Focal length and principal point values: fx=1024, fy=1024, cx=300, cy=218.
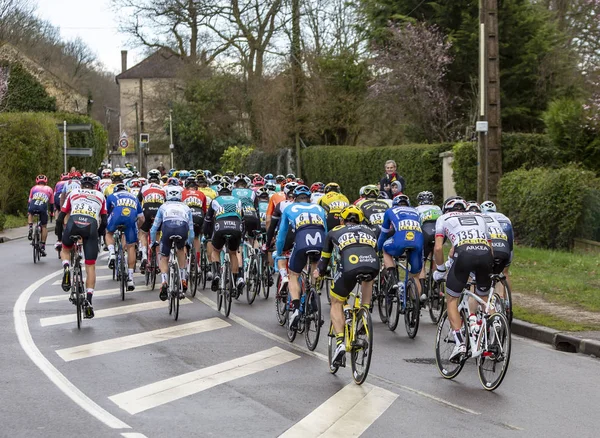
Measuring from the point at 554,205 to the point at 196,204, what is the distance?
840 cm

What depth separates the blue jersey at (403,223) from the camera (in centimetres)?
1359

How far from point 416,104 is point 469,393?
28.4 m

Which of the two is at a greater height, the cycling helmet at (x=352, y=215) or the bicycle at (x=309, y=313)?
the cycling helmet at (x=352, y=215)

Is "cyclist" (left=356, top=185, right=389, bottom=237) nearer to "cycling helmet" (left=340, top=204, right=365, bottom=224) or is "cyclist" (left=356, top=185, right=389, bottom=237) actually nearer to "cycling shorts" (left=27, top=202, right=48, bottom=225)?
"cycling helmet" (left=340, top=204, right=365, bottom=224)

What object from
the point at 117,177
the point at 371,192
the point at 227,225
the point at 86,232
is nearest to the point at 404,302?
the point at 371,192

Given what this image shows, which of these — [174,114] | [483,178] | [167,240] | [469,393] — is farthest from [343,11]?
[469,393]

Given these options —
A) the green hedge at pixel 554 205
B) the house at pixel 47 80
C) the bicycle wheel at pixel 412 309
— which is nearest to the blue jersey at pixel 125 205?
the bicycle wheel at pixel 412 309

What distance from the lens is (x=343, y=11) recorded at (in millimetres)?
47688

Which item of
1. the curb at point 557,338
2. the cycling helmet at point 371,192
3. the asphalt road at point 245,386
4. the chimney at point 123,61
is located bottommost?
the curb at point 557,338

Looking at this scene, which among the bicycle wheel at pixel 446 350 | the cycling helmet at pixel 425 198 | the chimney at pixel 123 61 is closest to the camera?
the bicycle wheel at pixel 446 350

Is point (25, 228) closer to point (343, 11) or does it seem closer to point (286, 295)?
point (343, 11)

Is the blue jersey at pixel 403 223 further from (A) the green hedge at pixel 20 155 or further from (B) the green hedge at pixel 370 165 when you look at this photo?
(A) the green hedge at pixel 20 155

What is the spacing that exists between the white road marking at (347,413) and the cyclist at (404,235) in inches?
150

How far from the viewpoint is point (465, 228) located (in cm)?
1026
